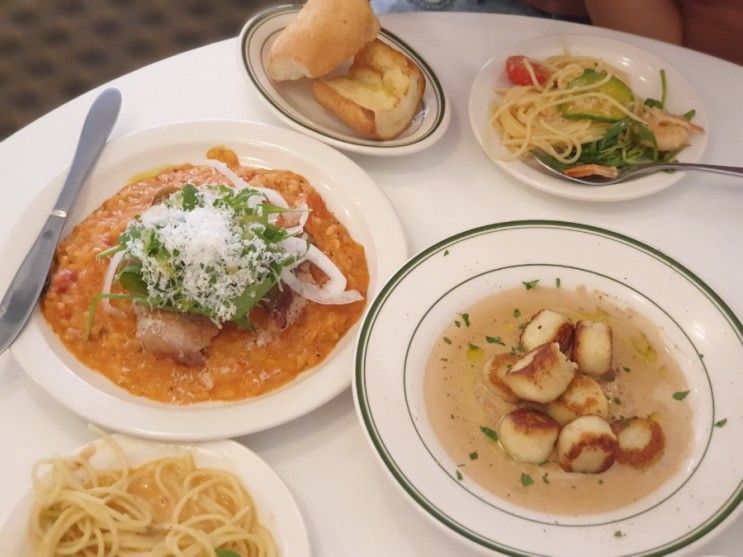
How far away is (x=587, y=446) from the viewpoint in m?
1.47

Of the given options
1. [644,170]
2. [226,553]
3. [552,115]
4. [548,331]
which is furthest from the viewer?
[552,115]

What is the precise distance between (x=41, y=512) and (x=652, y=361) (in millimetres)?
1355

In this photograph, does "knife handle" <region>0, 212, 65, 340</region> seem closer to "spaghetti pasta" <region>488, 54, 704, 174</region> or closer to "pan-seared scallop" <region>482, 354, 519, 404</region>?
"pan-seared scallop" <region>482, 354, 519, 404</region>

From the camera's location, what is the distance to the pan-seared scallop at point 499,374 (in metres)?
1.63

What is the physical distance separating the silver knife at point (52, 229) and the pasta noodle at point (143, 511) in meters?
0.42

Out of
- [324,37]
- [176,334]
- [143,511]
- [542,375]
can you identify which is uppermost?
[324,37]

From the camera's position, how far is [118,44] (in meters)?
4.46

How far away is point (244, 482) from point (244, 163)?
42.0 inches

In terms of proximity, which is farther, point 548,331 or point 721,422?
point 548,331

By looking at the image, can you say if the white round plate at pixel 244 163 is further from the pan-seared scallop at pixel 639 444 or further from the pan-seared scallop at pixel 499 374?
the pan-seared scallop at pixel 639 444

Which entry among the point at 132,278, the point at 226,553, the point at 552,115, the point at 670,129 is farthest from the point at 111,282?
the point at 670,129

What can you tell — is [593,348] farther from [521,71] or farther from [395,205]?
[521,71]

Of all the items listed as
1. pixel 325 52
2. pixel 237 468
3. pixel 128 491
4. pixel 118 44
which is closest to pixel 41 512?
pixel 128 491

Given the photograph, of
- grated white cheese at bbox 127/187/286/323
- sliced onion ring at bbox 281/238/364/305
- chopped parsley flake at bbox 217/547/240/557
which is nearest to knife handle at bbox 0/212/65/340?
grated white cheese at bbox 127/187/286/323
